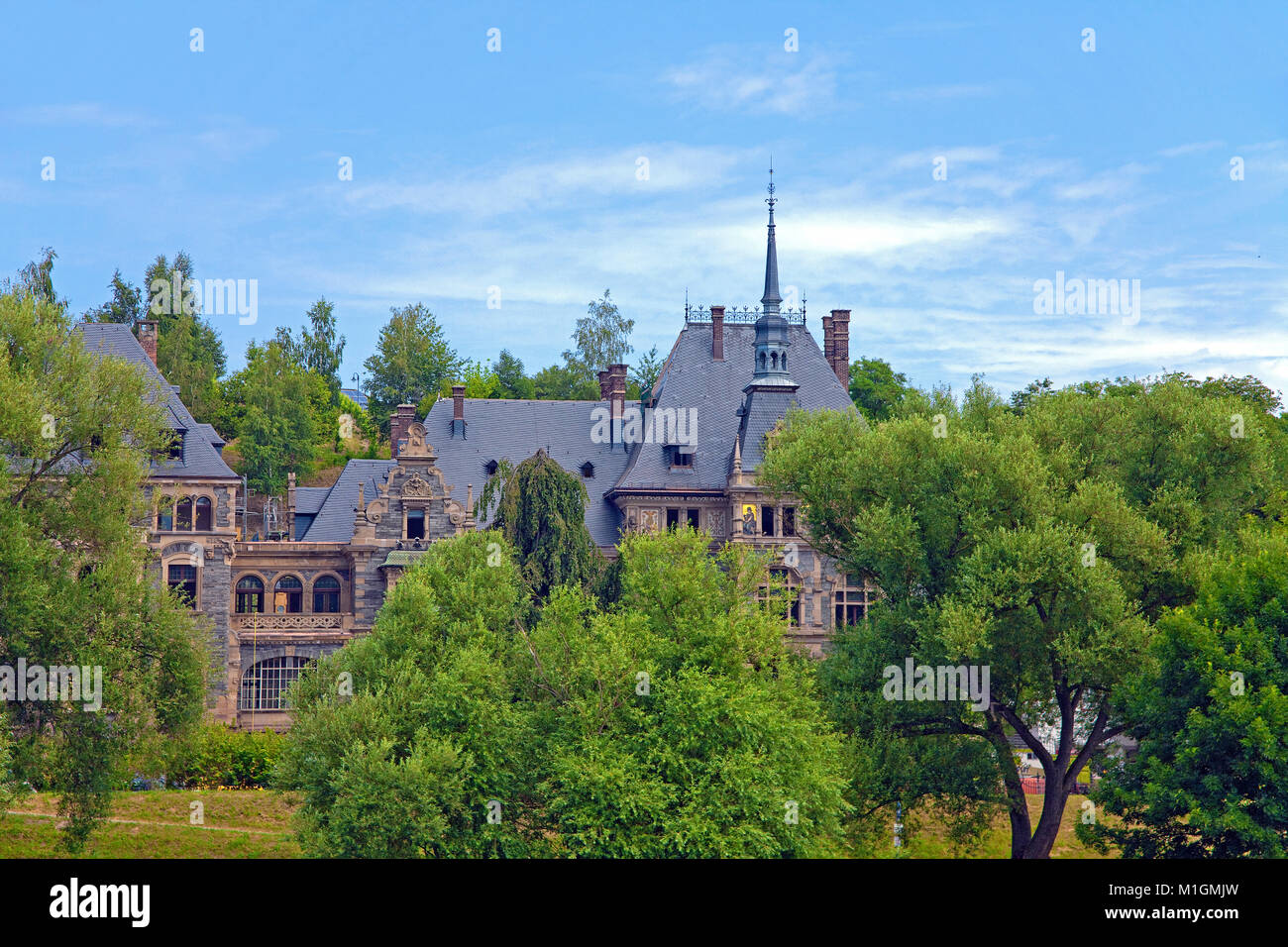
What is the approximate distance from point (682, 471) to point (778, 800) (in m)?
36.2

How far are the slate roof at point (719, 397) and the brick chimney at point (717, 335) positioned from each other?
0.92 feet

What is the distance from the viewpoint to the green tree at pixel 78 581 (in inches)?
1476

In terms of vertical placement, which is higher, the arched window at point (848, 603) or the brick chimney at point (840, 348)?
the brick chimney at point (840, 348)

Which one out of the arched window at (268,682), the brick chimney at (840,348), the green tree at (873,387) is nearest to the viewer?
the arched window at (268,682)

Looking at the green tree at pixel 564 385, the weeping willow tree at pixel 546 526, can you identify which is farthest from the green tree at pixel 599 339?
the weeping willow tree at pixel 546 526

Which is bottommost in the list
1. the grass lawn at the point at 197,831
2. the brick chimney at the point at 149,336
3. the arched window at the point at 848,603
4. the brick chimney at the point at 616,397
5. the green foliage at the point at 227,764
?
the grass lawn at the point at 197,831

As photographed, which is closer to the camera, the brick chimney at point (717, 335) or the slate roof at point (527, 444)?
the slate roof at point (527, 444)

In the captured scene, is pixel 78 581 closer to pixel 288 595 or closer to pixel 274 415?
pixel 288 595

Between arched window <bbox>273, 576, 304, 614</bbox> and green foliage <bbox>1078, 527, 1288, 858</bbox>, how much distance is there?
40.8 meters

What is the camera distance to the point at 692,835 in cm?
3328

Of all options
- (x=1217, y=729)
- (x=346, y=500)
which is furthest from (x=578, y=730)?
(x=346, y=500)

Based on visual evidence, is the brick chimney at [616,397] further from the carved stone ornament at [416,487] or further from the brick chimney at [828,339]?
the brick chimney at [828,339]
